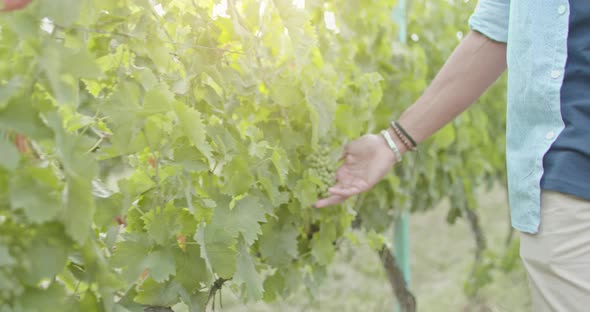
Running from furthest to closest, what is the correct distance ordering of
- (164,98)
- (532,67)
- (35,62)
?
(532,67) < (164,98) < (35,62)

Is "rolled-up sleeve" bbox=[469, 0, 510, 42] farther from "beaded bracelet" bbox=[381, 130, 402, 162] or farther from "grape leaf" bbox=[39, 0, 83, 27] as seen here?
"grape leaf" bbox=[39, 0, 83, 27]

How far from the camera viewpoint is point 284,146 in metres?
1.77

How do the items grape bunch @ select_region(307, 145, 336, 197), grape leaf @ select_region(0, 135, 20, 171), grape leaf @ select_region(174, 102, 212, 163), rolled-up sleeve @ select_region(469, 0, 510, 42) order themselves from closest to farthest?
grape leaf @ select_region(0, 135, 20, 171) < grape leaf @ select_region(174, 102, 212, 163) < rolled-up sleeve @ select_region(469, 0, 510, 42) < grape bunch @ select_region(307, 145, 336, 197)

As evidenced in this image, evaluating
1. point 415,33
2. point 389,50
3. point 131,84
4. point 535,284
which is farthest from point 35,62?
point 415,33

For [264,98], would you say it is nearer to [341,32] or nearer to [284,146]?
[284,146]

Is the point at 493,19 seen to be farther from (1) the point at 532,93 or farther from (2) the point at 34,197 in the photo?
(2) the point at 34,197

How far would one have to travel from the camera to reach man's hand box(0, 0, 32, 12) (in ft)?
2.78

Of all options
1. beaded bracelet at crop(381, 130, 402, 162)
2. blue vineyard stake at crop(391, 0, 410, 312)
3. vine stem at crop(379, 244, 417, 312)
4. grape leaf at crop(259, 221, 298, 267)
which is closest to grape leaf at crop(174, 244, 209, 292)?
grape leaf at crop(259, 221, 298, 267)

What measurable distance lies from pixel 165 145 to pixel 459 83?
829 mm

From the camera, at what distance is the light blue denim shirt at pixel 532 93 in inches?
54.0

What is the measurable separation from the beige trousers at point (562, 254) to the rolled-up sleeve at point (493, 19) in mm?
421

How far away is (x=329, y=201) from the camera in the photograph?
1.88 meters

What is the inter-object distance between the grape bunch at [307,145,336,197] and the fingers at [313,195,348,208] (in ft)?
0.06

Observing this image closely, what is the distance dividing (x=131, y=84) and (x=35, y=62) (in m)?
0.35
